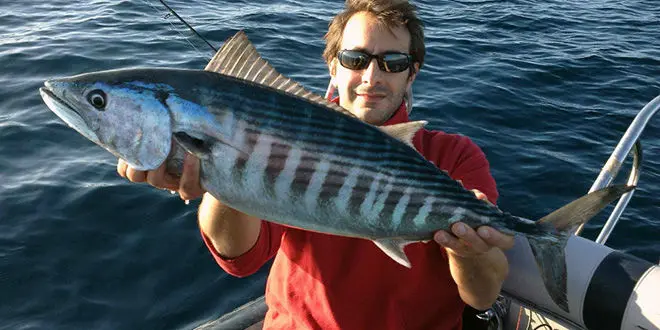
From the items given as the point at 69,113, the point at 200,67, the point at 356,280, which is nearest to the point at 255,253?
the point at 356,280

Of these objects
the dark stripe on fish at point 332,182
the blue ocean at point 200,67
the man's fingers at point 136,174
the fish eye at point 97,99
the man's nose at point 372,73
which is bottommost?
the blue ocean at point 200,67

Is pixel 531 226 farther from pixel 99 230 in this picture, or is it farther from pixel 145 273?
pixel 99 230

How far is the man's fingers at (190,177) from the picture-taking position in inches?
108

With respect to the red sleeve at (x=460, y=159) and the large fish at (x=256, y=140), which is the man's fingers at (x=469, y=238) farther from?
the red sleeve at (x=460, y=159)

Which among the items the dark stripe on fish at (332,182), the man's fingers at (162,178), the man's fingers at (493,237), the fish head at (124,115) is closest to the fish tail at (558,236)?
the man's fingers at (493,237)

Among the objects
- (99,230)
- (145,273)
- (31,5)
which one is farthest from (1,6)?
(145,273)

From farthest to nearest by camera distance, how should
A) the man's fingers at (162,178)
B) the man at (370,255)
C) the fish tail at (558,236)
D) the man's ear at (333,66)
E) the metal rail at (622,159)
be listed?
the metal rail at (622,159) < the man's ear at (333,66) < the man at (370,255) < the fish tail at (558,236) < the man's fingers at (162,178)

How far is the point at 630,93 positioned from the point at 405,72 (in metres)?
9.68

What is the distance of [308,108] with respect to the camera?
2.79 meters

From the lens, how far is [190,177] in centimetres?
278

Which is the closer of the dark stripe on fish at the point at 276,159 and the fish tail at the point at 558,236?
the dark stripe on fish at the point at 276,159

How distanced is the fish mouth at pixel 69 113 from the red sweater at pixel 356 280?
1242 mm

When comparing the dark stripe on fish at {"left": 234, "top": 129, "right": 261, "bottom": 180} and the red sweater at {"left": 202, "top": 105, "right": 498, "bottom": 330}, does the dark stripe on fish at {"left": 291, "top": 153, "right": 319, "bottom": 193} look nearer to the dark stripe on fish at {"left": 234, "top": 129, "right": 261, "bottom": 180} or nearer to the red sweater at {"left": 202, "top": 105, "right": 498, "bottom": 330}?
the dark stripe on fish at {"left": 234, "top": 129, "right": 261, "bottom": 180}

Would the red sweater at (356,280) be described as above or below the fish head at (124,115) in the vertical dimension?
below
